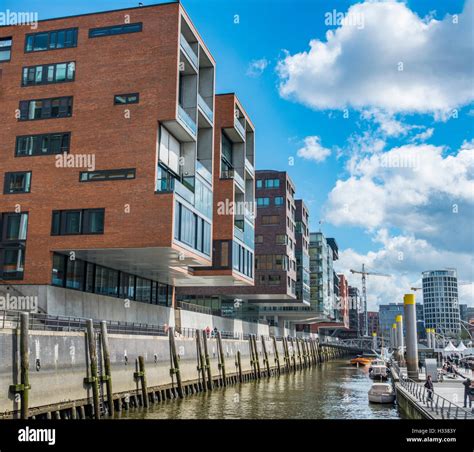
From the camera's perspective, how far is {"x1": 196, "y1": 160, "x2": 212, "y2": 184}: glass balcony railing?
160 feet

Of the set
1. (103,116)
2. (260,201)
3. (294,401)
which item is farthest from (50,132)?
(260,201)

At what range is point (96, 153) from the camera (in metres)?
42.5

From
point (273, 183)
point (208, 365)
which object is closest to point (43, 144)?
point (208, 365)

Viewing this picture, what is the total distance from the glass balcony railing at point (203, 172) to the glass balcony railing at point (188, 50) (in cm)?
803

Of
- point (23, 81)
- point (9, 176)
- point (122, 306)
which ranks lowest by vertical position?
point (122, 306)

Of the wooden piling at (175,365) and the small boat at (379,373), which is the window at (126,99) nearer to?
the wooden piling at (175,365)

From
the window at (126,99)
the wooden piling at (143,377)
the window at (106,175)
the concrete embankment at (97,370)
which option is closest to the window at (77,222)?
the window at (106,175)

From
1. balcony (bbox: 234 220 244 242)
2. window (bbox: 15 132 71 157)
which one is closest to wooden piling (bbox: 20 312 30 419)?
window (bbox: 15 132 71 157)

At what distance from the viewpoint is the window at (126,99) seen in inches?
1692

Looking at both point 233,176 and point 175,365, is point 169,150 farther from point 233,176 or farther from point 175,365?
point 233,176

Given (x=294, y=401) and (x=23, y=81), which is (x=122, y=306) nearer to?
(x=294, y=401)

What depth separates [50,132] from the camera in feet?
144

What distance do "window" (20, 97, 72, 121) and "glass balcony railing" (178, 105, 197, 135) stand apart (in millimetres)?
8080
